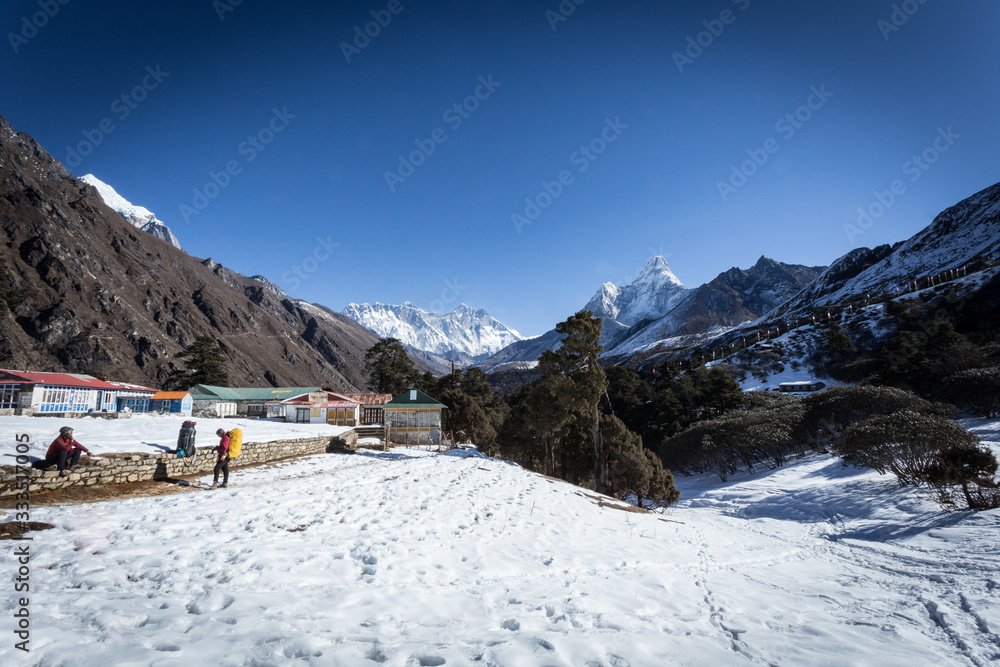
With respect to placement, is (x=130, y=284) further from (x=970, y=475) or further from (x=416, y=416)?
(x=970, y=475)

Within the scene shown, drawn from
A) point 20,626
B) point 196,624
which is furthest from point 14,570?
point 196,624

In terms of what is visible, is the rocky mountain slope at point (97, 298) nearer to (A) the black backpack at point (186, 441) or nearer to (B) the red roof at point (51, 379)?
(B) the red roof at point (51, 379)

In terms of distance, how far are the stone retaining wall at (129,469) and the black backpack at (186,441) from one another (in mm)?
216

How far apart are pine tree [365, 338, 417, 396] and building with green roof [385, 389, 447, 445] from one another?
2246 cm

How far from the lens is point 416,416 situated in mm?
37875

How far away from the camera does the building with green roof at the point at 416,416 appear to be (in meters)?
37.0

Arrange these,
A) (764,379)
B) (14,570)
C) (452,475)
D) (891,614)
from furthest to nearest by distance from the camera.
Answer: (764,379) → (452,475) → (891,614) → (14,570)

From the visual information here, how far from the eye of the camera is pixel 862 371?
212 feet

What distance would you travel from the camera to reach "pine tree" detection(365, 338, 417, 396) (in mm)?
60219

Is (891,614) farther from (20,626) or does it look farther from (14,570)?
(14,570)

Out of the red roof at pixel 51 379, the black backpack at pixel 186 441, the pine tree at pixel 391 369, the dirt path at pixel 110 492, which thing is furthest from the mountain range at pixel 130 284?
the dirt path at pixel 110 492

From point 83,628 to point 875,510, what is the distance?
24.5m

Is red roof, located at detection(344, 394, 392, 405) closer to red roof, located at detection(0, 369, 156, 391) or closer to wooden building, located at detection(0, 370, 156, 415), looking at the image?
wooden building, located at detection(0, 370, 156, 415)

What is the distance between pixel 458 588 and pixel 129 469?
10365 millimetres
